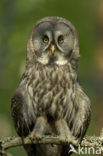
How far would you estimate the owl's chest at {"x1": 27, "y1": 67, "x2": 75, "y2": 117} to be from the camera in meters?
5.96

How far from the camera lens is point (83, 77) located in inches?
482

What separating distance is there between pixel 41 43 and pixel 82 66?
785 cm

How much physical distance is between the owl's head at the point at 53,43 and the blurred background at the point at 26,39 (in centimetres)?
443

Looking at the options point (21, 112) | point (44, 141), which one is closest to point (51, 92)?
point (21, 112)

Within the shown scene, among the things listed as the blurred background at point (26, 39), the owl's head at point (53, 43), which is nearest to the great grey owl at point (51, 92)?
the owl's head at point (53, 43)

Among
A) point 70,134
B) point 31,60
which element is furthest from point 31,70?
point 70,134

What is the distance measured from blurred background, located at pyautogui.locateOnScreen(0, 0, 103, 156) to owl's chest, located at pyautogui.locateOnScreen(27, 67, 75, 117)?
4576 millimetres

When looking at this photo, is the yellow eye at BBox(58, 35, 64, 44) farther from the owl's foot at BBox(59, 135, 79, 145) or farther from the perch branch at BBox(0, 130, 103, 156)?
the perch branch at BBox(0, 130, 103, 156)

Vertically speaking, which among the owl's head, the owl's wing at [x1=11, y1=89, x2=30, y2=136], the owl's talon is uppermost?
the owl's head

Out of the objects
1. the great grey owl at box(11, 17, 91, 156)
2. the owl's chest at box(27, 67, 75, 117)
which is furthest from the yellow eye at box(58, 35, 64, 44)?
the owl's chest at box(27, 67, 75, 117)

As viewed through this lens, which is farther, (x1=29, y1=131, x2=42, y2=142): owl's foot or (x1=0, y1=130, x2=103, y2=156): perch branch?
(x1=29, y1=131, x2=42, y2=142): owl's foot

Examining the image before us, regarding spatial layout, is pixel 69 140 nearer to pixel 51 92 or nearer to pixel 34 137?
pixel 34 137

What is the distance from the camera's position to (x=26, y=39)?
13.3 metres

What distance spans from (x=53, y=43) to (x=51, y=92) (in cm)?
53
